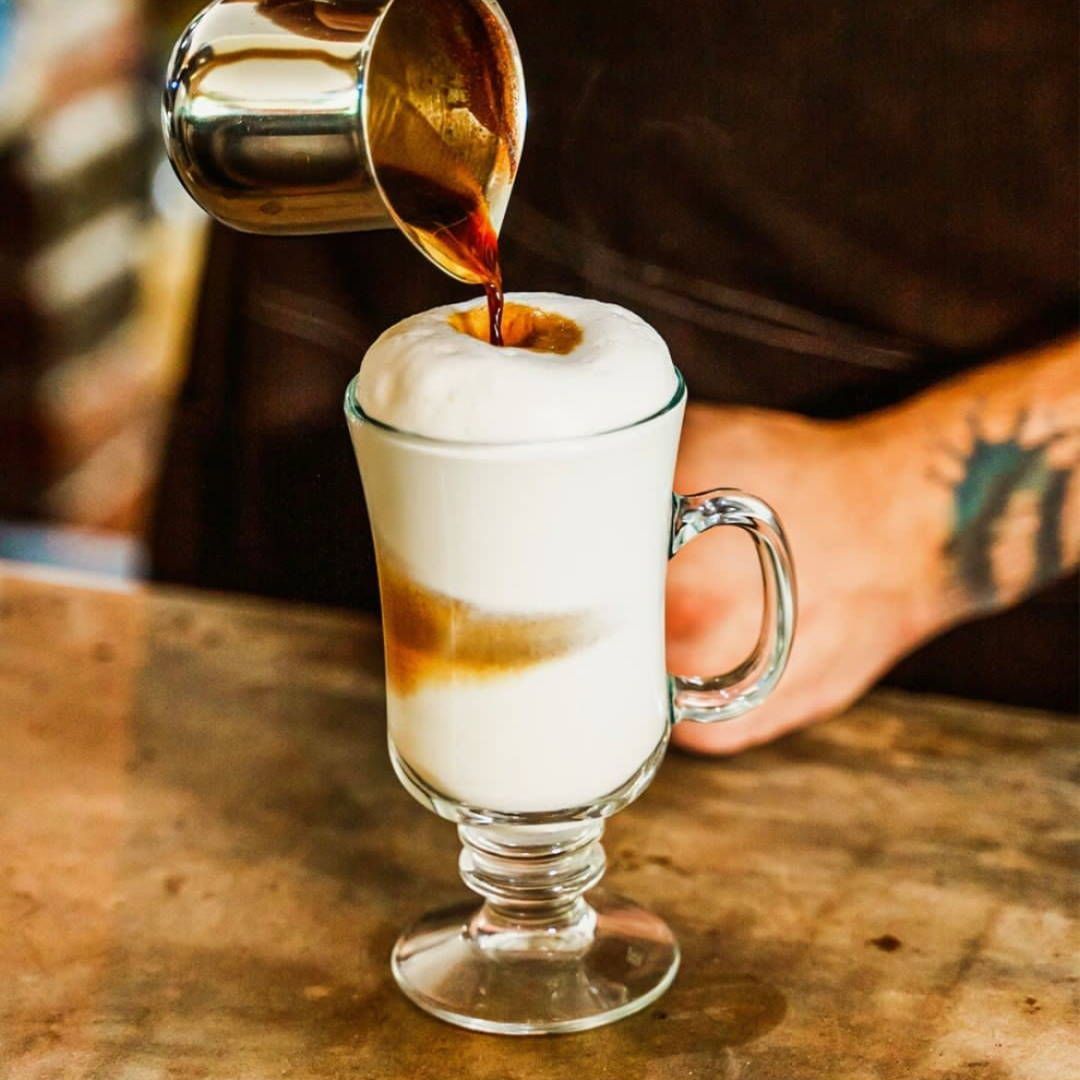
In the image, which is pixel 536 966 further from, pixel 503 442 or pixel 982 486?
pixel 982 486

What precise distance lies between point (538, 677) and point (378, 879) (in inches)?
9.8

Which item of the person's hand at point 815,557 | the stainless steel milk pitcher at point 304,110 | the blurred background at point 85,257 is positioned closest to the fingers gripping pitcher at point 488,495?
the stainless steel milk pitcher at point 304,110

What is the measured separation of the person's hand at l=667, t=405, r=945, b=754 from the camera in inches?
45.7

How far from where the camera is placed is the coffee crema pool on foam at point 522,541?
0.74m

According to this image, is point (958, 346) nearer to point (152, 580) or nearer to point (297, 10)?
point (297, 10)

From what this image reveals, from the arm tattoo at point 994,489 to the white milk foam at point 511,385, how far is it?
0.52 metres

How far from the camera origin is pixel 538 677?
2.60 feet

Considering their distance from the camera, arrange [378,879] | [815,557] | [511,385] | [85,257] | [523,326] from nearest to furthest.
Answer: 1. [511,385]
2. [523,326]
3. [378,879]
4. [815,557]
5. [85,257]

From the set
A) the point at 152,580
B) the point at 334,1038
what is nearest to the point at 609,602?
the point at 334,1038

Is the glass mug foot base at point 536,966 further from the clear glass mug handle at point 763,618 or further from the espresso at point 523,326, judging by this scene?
the espresso at point 523,326

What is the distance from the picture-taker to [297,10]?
2.52 ft

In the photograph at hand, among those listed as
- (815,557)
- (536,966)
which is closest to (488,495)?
(536,966)

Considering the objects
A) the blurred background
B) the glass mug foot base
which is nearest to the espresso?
the glass mug foot base

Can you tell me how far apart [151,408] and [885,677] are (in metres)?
2.06
